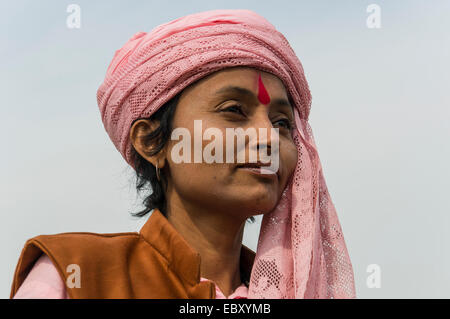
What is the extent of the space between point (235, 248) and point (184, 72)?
38.5 inches

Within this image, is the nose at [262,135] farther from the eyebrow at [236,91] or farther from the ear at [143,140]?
the ear at [143,140]

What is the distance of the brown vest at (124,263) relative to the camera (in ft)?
10.4

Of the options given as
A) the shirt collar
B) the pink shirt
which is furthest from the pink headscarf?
the pink shirt

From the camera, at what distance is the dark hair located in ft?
12.2

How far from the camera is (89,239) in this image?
11.0 feet

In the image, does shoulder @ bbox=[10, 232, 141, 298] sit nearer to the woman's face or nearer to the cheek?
the woman's face

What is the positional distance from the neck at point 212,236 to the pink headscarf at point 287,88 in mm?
174

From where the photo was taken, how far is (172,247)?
11.2 ft

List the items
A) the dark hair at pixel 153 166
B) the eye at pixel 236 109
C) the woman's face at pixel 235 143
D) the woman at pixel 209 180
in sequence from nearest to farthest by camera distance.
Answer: the woman at pixel 209 180, the woman's face at pixel 235 143, the eye at pixel 236 109, the dark hair at pixel 153 166

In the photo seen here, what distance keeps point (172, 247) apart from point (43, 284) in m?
0.65

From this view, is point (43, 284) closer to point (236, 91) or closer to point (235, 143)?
point (235, 143)

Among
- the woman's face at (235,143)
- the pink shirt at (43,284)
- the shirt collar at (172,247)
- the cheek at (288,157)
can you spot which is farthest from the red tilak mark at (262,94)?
the pink shirt at (43,284)
